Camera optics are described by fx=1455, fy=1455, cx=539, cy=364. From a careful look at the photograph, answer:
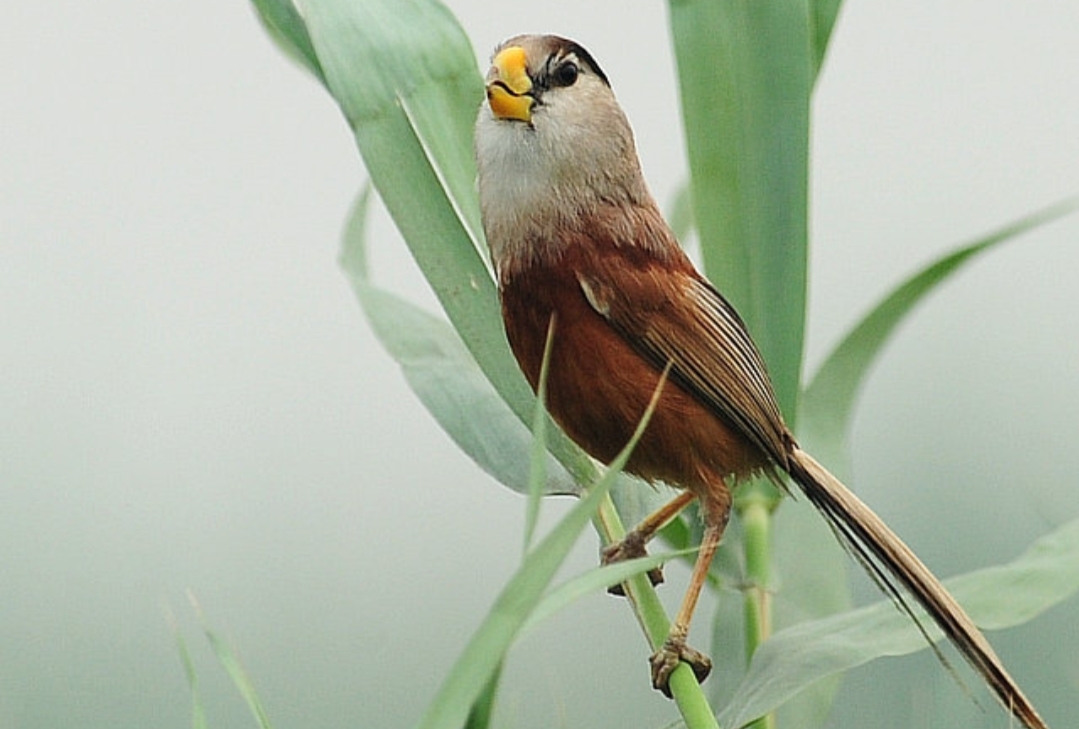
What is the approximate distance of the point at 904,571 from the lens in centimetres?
50

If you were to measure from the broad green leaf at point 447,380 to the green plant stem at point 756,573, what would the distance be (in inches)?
3.5

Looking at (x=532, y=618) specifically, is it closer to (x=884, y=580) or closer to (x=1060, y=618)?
(x=884, y=580)

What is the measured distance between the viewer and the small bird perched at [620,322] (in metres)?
0.48

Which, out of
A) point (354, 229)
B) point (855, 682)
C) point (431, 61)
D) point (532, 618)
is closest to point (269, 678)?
point (855, 682)

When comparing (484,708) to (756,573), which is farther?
(756,573)

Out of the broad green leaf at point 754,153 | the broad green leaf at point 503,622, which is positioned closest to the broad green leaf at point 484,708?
the broad green leaf at point 503,622

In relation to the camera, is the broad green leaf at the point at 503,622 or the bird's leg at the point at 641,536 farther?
the bird's leg at the point at 641,536

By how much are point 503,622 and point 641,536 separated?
9.4 inches

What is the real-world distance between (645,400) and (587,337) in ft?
0.10

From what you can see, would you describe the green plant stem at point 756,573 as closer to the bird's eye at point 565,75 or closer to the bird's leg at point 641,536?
the bird's leg at point 641,536

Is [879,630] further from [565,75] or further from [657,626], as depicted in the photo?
[565,75]

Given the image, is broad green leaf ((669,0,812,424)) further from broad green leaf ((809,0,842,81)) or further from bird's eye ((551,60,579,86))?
bird's eye ((551,60,579,86))

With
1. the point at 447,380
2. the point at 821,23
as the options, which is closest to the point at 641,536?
the point at 447,380

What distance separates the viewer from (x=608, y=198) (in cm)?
50
